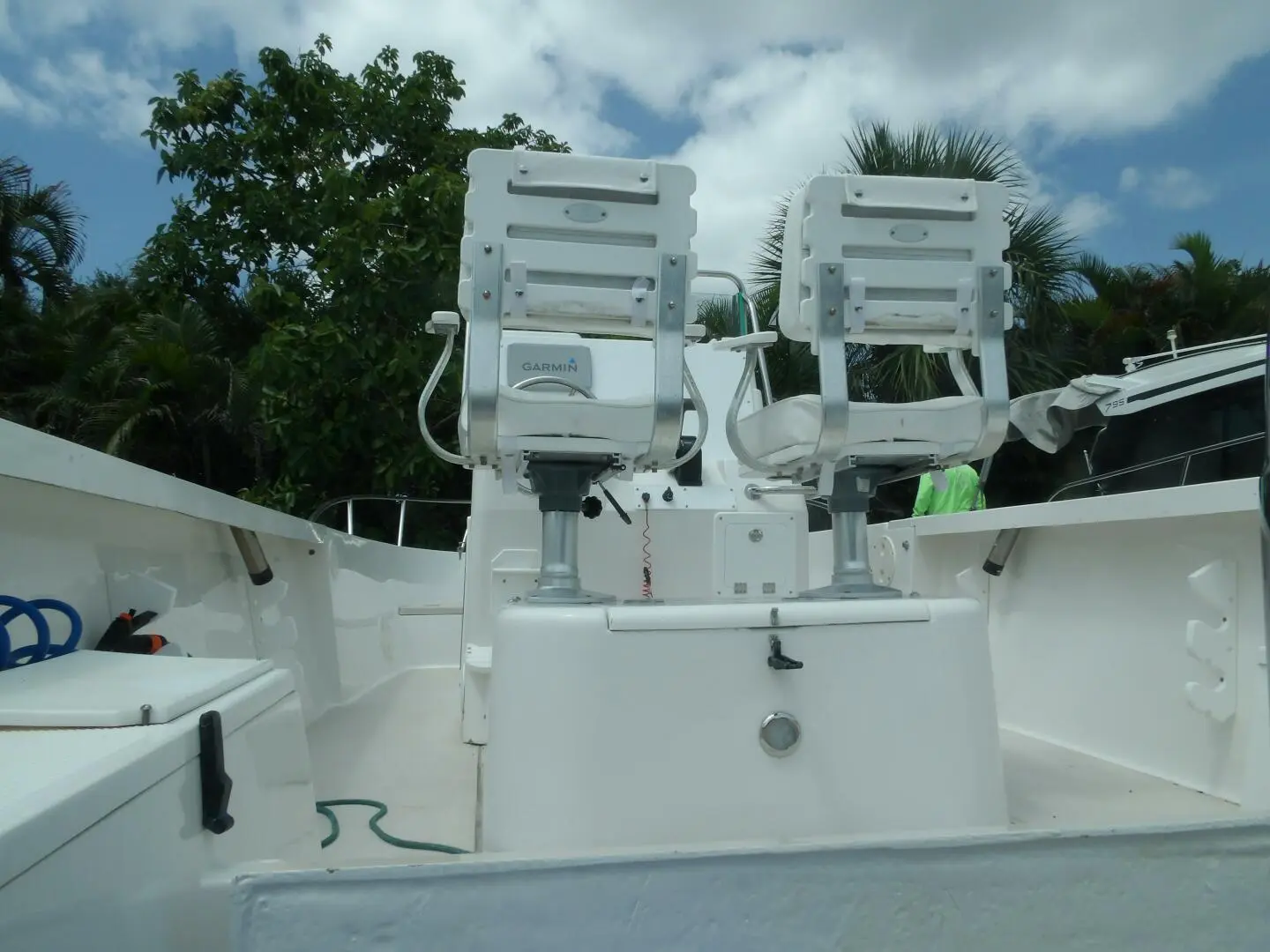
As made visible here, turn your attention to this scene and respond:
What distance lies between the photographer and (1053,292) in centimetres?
963

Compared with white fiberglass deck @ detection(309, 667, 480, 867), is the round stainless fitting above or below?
above

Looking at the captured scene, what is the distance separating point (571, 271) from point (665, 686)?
2.52 feet

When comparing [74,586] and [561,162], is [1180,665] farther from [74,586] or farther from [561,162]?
[74,586]

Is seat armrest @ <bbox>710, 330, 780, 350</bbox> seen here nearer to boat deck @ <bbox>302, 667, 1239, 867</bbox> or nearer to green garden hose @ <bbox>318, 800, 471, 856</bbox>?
boat deck @ <bbox>302, 667, 1239, 867</bbox>

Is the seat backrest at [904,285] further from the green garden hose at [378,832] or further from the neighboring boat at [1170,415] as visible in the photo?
the neighboring boat at [1170,415]

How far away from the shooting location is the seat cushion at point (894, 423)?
1.92 metres

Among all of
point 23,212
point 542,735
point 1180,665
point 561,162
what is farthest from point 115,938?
point 23,212

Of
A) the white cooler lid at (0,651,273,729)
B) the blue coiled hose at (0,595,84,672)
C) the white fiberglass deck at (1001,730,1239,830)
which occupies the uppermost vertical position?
the blue coiled hose at (0,595,84,672)

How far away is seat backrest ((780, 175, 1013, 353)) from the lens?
1897 mm

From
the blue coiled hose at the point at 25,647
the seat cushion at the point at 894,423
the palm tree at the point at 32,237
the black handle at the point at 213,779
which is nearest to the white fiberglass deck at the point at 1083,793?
the seat cushion at the point at 894,423

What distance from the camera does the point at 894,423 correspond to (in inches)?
75.9

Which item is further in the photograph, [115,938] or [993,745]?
[993,745]

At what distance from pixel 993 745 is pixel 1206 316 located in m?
10.9

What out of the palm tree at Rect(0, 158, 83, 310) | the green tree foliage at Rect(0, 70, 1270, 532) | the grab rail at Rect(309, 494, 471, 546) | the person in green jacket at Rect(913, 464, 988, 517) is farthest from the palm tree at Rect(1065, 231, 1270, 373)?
the palm tree at Rect(0, 158, 83, 310)
